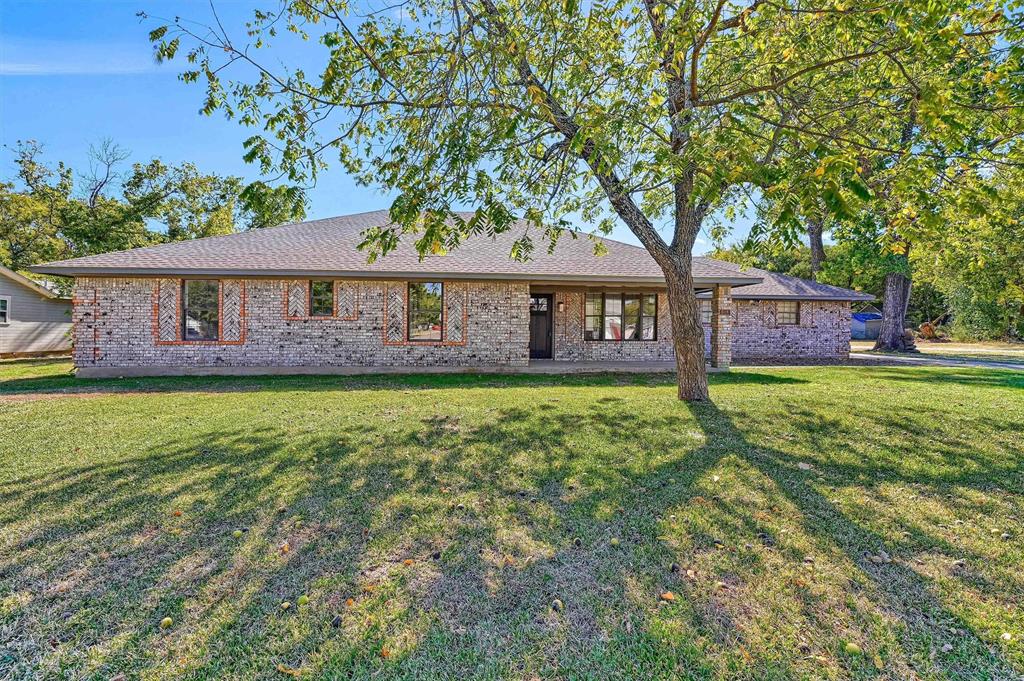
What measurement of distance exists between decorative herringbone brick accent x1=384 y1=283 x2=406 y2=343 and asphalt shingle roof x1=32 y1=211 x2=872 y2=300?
64 cm

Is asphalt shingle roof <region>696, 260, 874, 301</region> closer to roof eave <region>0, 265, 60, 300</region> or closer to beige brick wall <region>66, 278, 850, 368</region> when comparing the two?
beige brick wall <region>66, 278, 850, 368</region>

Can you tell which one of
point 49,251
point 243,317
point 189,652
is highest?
point 49,251

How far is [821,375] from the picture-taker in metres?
12.3

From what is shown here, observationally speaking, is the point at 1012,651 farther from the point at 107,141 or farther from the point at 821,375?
the point at 107,141

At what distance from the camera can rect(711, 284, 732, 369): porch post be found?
12852mm

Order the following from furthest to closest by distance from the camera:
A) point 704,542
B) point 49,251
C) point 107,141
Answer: point 107,141, point 49,251, point 704,542

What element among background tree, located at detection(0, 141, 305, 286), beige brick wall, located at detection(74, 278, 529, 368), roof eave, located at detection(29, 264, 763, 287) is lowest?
beige brick wall, located at detection(74, 278, 529, 368)

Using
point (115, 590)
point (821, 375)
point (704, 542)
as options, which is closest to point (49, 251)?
point (115, 590)

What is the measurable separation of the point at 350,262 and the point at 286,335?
8.11ft

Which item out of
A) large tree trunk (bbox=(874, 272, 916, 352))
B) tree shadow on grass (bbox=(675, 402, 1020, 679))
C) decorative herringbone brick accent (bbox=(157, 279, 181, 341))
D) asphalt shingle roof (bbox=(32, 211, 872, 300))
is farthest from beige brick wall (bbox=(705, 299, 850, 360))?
decorative herringbone brick accent (bbox=(157, 279, 181, 341))

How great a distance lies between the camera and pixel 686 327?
7945mm

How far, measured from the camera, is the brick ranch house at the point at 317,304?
11.6 meters

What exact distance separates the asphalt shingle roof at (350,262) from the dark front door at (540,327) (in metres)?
1.79

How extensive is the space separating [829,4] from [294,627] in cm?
798
